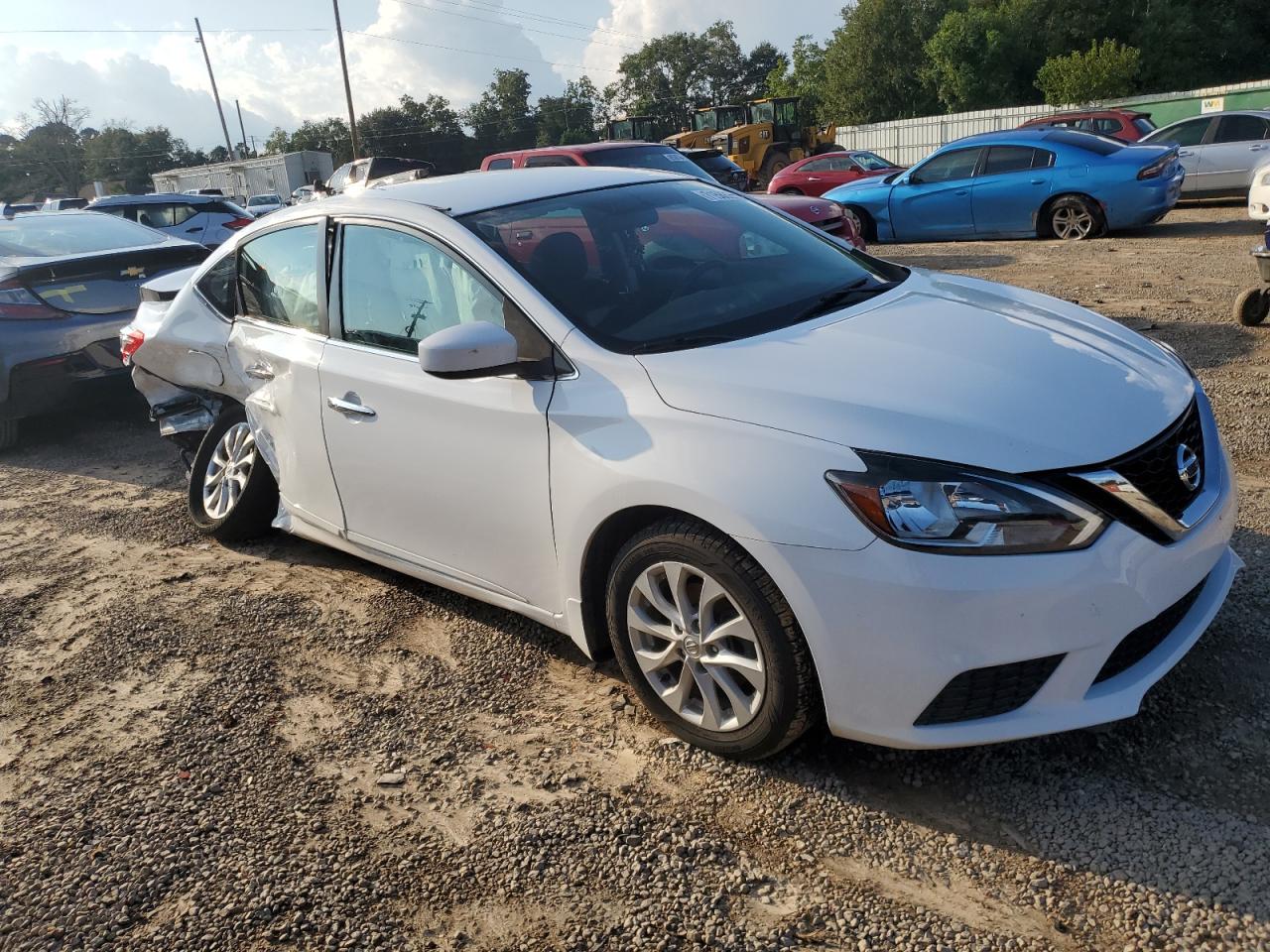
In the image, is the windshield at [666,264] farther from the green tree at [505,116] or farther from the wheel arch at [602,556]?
the green tree at [505,116]

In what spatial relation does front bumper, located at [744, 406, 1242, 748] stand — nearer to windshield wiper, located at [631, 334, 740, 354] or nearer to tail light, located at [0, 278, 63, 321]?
windshield wiper, located at [631, 334, 740, 354]

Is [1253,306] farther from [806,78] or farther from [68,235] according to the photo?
[806,78]

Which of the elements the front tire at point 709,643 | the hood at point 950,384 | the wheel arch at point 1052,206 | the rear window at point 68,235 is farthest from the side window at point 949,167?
the front tire at point 709,643

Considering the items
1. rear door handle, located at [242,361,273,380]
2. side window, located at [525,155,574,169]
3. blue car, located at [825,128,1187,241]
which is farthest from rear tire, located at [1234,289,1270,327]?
side window, located at [525,155,574,169]

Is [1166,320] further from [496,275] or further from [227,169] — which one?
[227,169]

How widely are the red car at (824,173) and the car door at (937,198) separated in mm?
4187

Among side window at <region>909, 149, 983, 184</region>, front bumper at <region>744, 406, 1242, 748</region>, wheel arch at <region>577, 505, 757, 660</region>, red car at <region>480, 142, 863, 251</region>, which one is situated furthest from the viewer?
side window at <region>909, 149, 983, 184</region>

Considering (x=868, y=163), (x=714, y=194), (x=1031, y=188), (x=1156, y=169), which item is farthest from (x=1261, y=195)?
(x=868, y=163)

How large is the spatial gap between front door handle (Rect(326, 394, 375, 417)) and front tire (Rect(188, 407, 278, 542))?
1035 mm

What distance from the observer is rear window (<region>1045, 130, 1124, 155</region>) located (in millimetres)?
11625

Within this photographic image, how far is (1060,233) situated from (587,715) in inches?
434

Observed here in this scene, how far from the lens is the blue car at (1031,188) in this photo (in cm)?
1152

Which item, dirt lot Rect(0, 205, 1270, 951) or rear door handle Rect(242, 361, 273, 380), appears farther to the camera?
rear door handle Rect(242, 361, 273, 380)

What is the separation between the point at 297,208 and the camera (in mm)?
4277
